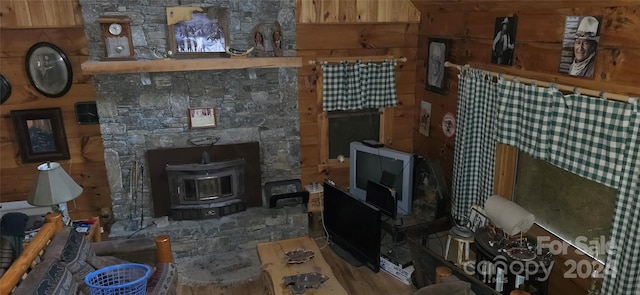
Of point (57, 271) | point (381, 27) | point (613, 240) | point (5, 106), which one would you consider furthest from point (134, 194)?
point (613, 240)

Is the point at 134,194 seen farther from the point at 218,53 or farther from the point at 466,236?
the point at 466,236

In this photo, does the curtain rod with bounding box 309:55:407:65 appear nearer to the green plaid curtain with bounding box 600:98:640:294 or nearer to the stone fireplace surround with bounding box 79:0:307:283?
the stone fireplace surround with bounding box 79:0:307:283

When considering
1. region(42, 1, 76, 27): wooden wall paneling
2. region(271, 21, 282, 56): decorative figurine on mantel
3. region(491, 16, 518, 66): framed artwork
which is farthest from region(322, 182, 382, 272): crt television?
region(42, 1, 76, 27): wooden wall paneling

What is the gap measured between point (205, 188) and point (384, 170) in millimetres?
1681

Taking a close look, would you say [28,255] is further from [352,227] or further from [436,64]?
[436,64]

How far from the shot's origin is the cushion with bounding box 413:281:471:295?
8.28 feet

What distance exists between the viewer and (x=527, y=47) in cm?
340

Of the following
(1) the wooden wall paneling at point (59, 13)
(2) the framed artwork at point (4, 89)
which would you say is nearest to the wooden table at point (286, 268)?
(1) the wooden wall paneling at point (59, 13)

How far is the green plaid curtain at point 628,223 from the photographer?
8.30ft

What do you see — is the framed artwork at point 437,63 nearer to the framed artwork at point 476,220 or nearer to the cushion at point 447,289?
the framed artwork at point 476,220

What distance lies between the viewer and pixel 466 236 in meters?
3.55

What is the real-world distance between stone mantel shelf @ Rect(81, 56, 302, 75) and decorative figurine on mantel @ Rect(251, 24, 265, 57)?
228 mm

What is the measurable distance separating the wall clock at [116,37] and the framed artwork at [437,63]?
109 inches

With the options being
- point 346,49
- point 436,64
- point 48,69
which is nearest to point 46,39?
point 48,69
